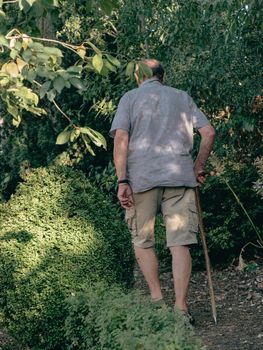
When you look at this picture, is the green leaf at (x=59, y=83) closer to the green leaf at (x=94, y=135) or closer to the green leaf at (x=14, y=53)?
the green leaf at (x=14, y=53)

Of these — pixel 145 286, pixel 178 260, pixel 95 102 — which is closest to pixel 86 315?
pixel 178 260

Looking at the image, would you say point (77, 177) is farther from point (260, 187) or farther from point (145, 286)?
point (145, 286)

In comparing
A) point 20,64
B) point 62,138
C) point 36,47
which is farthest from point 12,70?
point 62,138

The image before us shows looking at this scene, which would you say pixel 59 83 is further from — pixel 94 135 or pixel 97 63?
pixel 94 135

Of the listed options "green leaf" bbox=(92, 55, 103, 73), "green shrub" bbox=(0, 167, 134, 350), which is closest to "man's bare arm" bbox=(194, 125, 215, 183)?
"green shrub" bbox=(0, 167, 134, 350)

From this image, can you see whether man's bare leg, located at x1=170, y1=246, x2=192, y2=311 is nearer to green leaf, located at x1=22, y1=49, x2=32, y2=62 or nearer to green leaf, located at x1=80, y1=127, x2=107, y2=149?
green leaf, located at x1=80, y1=127, x2=107, y2=149

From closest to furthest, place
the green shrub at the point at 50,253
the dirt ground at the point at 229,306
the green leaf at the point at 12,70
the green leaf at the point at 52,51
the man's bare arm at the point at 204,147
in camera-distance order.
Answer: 1. the green leaf at the point at 52,51
2. the green leaf at the point at 12,70
3. the dirt ground at the point at 229,306
4. the green shrub at the point at 50,253
5. the man's bare arm at the point at 204,147

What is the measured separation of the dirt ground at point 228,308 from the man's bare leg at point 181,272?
264 mm

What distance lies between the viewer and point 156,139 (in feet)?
21.8

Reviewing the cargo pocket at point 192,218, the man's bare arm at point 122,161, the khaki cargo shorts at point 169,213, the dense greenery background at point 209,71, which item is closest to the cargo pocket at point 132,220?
the khaki cargo shorts at point 169,213

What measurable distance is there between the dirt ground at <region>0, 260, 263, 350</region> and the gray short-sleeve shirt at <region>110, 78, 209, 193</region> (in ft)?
3.58

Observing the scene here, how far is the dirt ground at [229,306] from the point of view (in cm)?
637

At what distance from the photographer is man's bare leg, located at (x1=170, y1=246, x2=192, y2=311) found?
659cm

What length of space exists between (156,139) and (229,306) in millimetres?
1935
